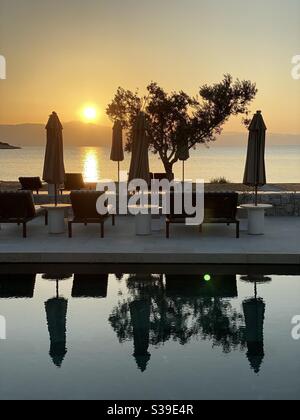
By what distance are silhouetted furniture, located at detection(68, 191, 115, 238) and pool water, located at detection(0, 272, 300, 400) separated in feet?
8.16

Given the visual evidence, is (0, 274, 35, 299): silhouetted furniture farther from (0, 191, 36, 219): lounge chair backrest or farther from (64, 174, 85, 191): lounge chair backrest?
(64, 174, 85, 191): lounge chair backrest

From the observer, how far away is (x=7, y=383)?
16.5ft

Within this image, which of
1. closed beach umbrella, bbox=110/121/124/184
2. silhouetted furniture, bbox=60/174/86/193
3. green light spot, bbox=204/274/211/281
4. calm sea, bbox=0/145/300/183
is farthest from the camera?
calm sea, bbox=0/145/300/183

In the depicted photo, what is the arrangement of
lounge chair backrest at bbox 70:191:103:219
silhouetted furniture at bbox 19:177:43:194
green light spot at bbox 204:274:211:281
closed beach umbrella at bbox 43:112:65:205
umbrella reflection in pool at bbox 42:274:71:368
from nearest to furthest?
umbrella reflection in pool at bbox 42:274:71:368 → green light spot at bbox 204:274:211:281 → lounge chair backrest at bbox 70:191:103:219 → closed beach umbrella at bbox 43:112:65:205 → silhouetted furniture at bbox 19:177:43:194

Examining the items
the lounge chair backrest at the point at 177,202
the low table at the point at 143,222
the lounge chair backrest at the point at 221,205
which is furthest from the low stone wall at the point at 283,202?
the low table at the point at 143,222

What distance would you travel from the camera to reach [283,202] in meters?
14.4

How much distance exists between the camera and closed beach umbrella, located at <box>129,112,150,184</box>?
1234 centimetres

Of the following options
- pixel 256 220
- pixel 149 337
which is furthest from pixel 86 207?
pixel 149 337

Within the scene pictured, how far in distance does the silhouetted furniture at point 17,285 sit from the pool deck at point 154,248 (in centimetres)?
72

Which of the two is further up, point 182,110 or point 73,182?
point 182,110

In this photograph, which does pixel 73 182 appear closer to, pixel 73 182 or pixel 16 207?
pixel 73 182

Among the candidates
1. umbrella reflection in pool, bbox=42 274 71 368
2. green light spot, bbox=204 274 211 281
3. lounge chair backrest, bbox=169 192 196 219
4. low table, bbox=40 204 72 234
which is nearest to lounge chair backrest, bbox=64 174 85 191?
low table, bbox=40 204 72 234

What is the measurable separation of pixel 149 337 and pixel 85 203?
5469mm
